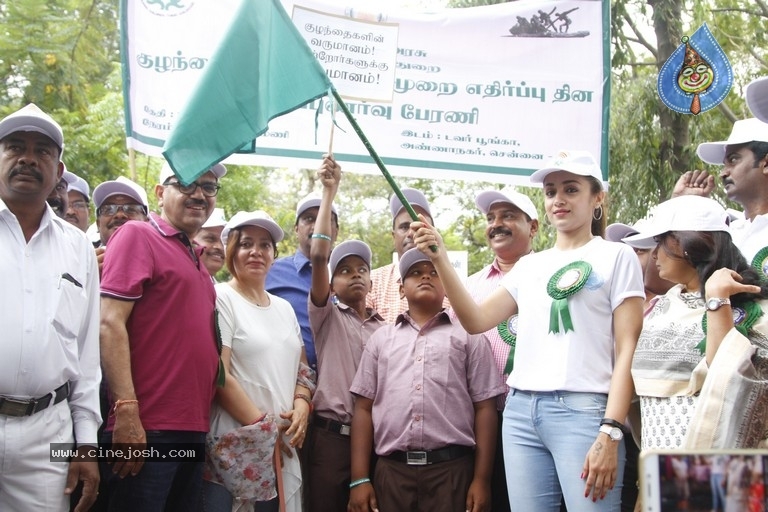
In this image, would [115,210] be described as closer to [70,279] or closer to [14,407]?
[70,279]

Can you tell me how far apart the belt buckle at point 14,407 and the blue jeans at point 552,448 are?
1917 mm

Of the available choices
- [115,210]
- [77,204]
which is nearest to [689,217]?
[115,210]

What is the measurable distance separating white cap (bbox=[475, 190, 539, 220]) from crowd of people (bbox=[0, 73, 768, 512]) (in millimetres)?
33

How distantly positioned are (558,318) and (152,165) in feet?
33.4

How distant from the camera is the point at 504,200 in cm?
472

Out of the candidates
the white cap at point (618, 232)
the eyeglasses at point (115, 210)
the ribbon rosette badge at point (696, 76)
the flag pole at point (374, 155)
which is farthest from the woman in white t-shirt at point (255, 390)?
the ribbon rosette badge at point (696, 76)

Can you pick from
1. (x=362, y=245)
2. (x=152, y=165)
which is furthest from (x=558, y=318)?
(x=152, y=165)

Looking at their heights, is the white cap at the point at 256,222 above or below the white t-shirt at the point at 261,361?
above

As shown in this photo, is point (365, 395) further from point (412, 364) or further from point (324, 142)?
point (324, 142)

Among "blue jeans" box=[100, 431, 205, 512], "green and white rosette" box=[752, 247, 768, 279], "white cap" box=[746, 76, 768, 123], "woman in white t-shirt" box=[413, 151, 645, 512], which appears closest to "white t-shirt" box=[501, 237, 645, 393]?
"woman in white t-shirt" box=[413, 151, 645, 512]

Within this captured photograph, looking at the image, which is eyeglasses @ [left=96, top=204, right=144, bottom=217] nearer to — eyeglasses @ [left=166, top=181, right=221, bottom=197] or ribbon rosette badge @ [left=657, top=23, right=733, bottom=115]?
eyeglasses @ [left=166, top=181, right=221, bottom=197]

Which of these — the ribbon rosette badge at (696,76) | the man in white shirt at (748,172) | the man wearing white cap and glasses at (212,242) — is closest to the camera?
the man in white shirt at (748,172)

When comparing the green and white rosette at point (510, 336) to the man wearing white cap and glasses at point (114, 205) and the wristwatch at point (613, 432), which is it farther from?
the man wearing white cap and glasses at point (114, 205)

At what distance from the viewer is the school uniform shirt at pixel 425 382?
4008 millimetres
